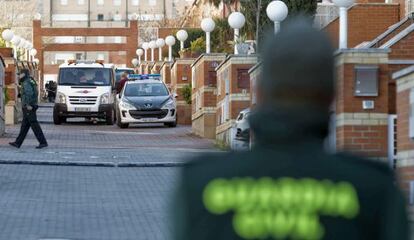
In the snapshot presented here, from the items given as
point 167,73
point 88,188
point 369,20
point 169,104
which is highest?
point 369,20

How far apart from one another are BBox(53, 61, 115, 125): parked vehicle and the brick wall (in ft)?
32.0

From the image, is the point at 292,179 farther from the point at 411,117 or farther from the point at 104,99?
the point at 104,99

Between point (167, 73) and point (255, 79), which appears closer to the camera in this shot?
point (255, 79)

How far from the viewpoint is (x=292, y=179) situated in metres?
3.15

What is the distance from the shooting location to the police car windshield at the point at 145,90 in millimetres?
37250

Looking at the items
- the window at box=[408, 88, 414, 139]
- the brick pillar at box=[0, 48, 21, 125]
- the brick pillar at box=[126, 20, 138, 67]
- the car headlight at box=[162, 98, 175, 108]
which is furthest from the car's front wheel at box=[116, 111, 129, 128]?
the brick pillar at box=[126, 20, 138, 67]

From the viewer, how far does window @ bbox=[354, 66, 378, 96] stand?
18.8 m

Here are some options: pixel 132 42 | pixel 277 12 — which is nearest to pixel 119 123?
pixel 277 12

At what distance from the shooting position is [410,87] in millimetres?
14664

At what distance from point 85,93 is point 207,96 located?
7.49 meters

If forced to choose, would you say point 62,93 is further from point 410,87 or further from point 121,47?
point 121,47

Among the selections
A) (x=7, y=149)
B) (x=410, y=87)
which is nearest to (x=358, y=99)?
(x=410, y=87)

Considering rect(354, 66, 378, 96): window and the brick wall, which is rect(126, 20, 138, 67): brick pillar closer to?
the brick wall

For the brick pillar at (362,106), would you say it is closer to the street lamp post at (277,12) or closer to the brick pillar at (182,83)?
the street lamp post at (277,12)
